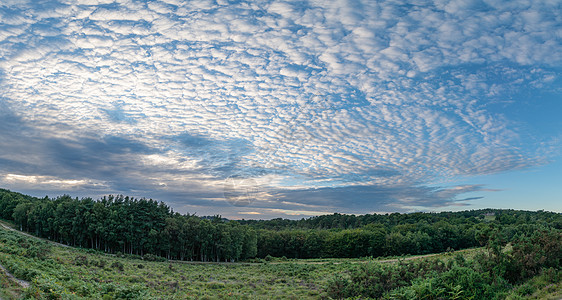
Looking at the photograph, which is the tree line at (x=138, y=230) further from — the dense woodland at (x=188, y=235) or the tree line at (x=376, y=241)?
the tree line at (x=376, y=241)

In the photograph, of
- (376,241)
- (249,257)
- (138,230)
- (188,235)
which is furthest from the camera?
(376,241)

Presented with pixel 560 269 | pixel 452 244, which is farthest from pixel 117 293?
pixel 452 244

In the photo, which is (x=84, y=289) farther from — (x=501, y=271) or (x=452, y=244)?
(x=452, y=244)

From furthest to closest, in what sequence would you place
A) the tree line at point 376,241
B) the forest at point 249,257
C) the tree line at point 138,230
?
the tree line at point 376,241, the tree line at point 138,230, the forest at point 249,257

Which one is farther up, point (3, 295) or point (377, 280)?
point (3, 295)

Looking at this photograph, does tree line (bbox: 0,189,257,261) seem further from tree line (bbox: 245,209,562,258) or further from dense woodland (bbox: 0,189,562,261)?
tree line (bbox: 245,209,562,258)

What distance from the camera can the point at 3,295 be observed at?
13438 mm

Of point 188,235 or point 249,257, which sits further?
point 249,257

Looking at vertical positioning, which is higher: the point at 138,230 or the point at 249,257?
the point at 138,230

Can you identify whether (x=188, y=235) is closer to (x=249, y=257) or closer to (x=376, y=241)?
(x=249, y=257)

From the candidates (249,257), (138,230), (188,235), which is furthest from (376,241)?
(138,230)

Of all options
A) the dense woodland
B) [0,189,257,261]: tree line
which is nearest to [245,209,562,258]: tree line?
the dense woodland

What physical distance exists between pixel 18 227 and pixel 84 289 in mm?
110132

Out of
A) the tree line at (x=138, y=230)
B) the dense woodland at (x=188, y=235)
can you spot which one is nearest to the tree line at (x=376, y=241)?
the dense woodland at (x=188, y=235)
